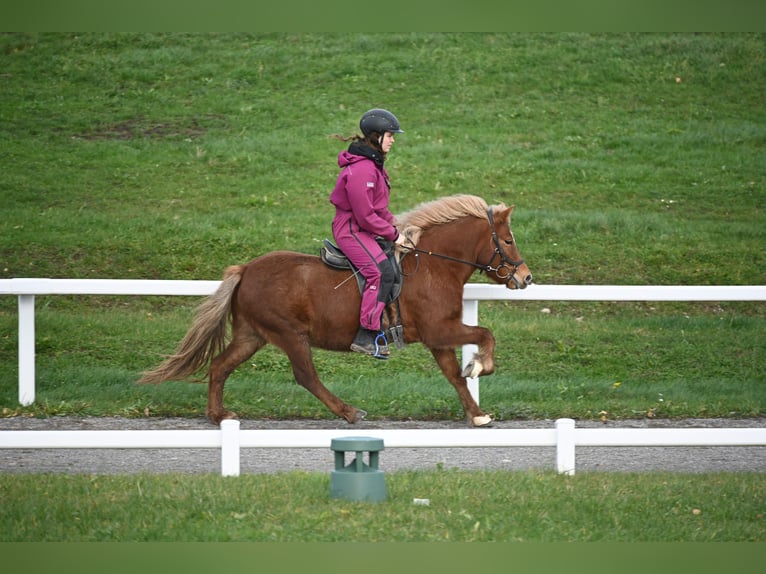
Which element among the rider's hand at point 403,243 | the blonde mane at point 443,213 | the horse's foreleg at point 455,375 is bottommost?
the horse's foreleg at point 455,375

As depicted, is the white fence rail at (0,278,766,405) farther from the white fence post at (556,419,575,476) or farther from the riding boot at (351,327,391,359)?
the white fence post at (556,419,575,476)

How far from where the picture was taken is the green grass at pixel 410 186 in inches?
488

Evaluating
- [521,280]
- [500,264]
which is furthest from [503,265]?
[521,280]

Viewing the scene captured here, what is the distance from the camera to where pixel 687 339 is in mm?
14062

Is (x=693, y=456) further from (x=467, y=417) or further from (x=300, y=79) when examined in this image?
(x=300, y=79)

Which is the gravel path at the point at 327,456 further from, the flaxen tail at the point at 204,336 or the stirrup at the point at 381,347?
the stirrup at the point at 381,347

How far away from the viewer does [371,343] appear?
10.4 metres

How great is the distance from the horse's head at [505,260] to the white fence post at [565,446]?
249 cm

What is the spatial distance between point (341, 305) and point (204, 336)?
1318mm

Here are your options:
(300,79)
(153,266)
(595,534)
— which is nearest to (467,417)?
(595,534)

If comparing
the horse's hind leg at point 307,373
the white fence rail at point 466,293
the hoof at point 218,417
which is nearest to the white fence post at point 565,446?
the horse's hind leg at point 307,373

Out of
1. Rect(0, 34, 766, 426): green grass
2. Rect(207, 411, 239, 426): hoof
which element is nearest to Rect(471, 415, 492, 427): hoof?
Rect(0, 34, 766, 426): green grass

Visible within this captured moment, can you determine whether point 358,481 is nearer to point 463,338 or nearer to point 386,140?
point 463,338

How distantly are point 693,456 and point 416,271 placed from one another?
116 inches
